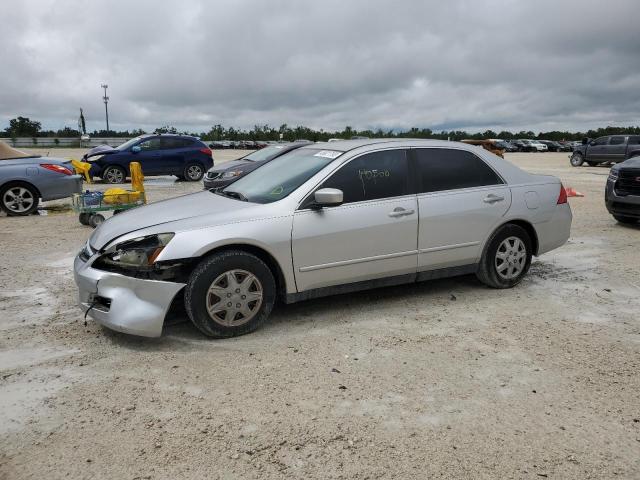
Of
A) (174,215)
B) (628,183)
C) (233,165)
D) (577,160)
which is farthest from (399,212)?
(577,160)

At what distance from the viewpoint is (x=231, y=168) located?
13344 mm

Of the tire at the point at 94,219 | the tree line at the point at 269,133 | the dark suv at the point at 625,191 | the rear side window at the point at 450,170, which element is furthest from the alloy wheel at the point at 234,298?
the tree line at the point at 269,133

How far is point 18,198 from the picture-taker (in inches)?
421

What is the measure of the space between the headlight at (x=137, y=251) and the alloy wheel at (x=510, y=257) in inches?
126

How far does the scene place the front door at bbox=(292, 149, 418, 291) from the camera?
14.6 ft

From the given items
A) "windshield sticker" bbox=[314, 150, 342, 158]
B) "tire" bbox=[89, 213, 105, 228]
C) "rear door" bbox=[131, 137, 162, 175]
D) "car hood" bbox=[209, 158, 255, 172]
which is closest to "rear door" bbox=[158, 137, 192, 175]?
"rear door" bbox=[131, 137, 162, 175]

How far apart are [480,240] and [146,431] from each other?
3.51m

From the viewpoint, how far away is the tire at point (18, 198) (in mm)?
10625

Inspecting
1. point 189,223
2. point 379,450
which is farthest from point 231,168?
point 379,450

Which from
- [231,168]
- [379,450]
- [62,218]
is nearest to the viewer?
[379,450]

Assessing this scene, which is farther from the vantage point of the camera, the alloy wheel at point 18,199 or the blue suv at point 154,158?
the blue suv at point 154,158

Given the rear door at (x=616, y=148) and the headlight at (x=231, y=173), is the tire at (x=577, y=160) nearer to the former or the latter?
the rear door at (x=616, y=148)

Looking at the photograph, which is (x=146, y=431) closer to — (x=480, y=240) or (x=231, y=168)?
(x=480, y=240)

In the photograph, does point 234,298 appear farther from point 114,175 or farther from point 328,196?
point 114,175
